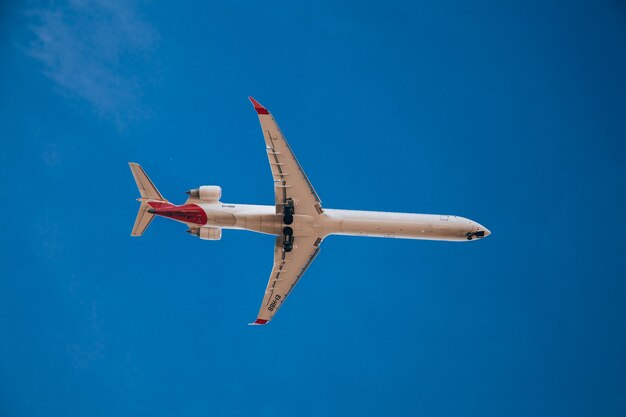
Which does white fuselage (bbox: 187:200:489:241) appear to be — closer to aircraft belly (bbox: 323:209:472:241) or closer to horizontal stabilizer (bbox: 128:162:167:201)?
aircraft belly (bbox: 323:209:472:241)

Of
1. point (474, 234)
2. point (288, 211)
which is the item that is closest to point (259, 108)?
point (288, 211)

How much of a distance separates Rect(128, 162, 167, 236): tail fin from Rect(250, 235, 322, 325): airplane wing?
24.6 ft

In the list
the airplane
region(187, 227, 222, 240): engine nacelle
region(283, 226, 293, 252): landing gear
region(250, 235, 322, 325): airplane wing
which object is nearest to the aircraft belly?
the airplane

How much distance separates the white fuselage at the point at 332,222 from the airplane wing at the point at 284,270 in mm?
914

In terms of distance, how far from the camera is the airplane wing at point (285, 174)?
1231 inches

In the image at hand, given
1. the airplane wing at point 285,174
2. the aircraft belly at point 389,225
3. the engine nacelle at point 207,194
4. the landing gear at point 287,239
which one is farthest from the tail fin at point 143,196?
the aircraft belly at point 389,225

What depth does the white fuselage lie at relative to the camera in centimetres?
3303

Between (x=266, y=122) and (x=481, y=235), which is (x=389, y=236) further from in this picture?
(x=266, y=122)

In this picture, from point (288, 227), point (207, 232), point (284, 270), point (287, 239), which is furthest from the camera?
point (284, 270)

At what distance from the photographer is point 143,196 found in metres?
34.2

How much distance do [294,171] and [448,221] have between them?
30.3 ft

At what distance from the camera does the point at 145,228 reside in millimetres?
34344

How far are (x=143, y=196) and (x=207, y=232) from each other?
4228 mm

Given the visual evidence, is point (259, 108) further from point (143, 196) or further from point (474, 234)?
point (474, 234)
